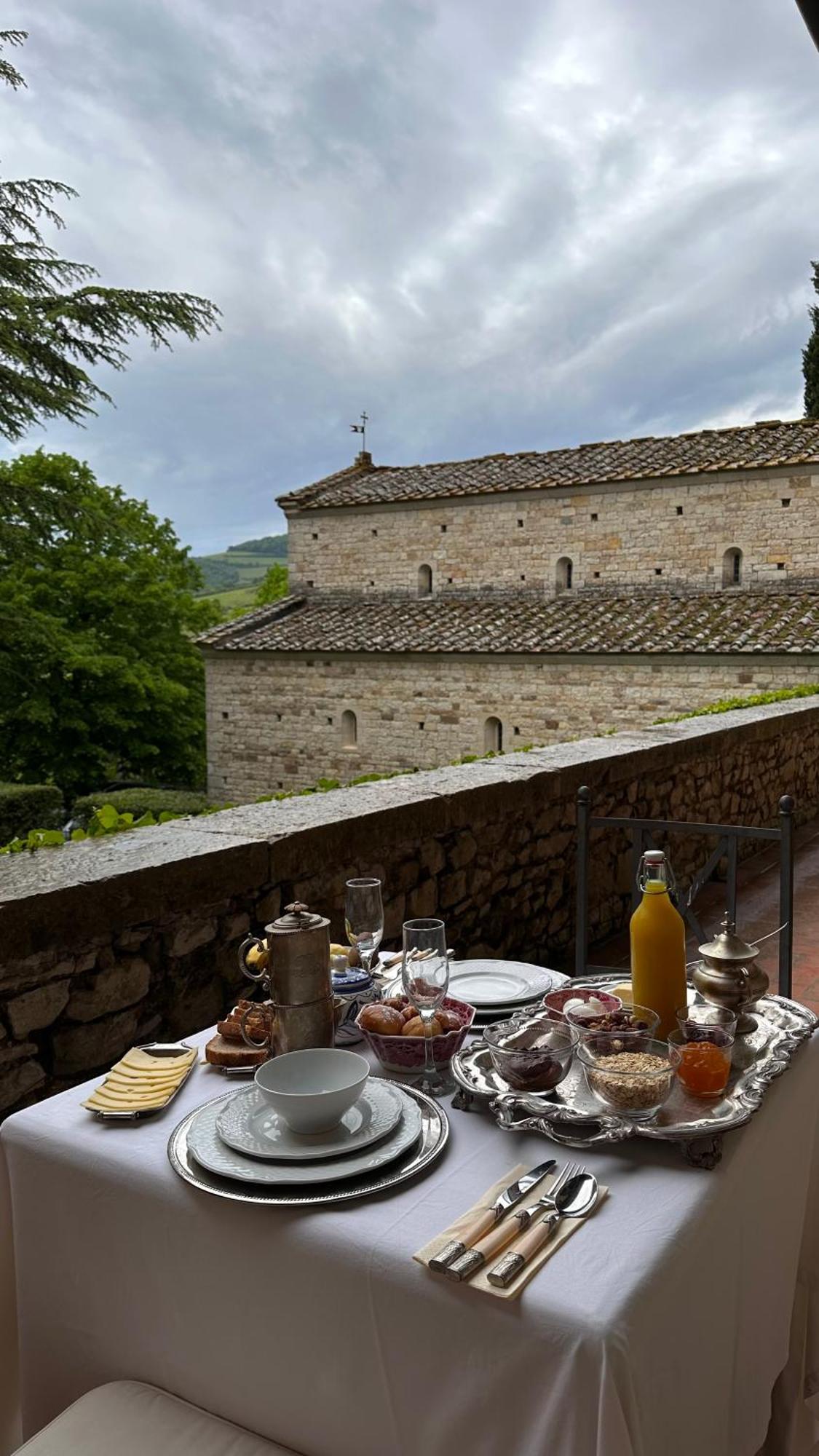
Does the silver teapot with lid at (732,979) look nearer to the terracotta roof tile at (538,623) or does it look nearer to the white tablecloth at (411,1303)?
the white tablecloth at (411,1303)

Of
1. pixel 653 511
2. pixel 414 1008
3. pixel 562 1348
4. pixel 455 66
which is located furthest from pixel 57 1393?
pixel 653 511

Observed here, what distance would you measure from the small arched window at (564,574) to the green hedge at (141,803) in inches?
343

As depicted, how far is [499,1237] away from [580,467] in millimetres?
19198

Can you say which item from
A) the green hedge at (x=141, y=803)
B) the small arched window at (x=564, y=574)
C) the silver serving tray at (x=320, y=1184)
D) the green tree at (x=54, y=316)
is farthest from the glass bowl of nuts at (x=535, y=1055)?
the small arched window at (x=564, y=574)

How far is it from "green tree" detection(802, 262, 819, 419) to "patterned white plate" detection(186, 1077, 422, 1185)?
2548 cm

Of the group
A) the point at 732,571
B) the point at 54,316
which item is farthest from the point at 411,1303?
the point at 732,571

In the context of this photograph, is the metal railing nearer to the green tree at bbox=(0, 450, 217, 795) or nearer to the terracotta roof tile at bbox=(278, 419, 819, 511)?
the terracotta roof tile at bbox=(278, 419, 819, 511)

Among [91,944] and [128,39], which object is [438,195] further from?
[91,944]

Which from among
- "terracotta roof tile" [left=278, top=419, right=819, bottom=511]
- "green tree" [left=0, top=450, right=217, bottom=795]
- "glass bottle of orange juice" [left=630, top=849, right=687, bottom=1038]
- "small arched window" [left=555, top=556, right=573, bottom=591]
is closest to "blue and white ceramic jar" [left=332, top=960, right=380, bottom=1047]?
"glass bottle of orange juice" [left=630, top=849, right=687, bottom=1038]

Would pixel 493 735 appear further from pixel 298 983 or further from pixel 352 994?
pixel 298 983

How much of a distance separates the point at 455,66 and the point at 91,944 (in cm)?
464

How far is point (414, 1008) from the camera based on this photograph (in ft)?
5.39

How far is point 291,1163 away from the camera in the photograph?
49.9 inches

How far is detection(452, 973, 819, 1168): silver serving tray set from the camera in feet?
4.28
